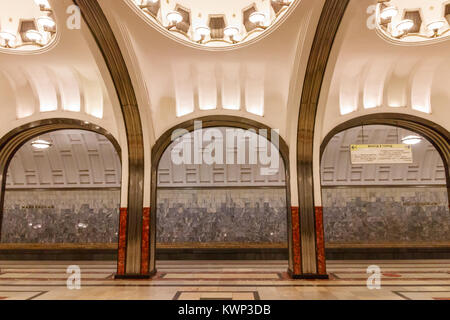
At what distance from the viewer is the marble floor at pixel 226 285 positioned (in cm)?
607

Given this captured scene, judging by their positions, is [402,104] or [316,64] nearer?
[316,64]

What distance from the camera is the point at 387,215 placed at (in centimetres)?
1244

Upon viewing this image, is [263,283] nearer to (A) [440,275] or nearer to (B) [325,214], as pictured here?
(A) [440,275]

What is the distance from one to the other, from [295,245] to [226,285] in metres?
1.94

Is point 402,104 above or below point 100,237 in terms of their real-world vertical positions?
above

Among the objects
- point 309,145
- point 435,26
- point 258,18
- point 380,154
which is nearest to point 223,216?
point 309,145

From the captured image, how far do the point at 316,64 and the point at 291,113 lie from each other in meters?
1.40

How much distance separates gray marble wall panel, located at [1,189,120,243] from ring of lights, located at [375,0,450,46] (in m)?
10.3

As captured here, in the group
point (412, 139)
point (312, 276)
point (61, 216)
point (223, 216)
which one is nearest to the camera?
point (312, 276)

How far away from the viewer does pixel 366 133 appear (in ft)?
38.6

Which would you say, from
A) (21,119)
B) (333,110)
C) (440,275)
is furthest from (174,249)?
(440,275)

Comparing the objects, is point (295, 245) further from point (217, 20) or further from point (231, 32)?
point (217, 20)

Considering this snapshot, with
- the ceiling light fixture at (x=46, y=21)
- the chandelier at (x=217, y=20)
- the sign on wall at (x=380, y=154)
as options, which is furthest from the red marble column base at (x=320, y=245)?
the ceiling light fixture at (x=46, y=21)

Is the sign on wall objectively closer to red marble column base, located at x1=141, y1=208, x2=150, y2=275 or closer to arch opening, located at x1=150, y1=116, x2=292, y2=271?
arch opening, located at x1=150, y1=116, x2=292, y2=271
